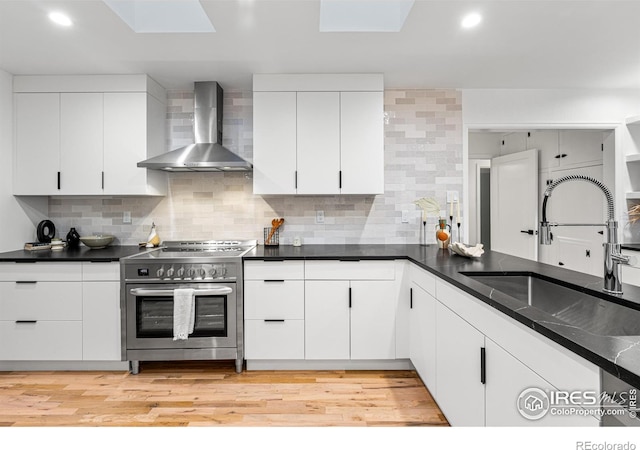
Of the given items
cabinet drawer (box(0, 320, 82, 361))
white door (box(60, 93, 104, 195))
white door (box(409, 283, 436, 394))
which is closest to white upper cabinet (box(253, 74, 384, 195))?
white door (box(409, 283, 436, 394))

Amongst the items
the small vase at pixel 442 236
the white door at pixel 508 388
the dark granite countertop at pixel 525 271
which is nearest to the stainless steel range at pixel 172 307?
the dark granite countertop at pixel 525 271

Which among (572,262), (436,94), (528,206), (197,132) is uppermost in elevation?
(436,94)

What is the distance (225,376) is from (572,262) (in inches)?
150

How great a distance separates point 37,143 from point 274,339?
8.24 feet

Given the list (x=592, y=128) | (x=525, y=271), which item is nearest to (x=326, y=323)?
(x=525, y=271)

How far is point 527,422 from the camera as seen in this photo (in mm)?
1225

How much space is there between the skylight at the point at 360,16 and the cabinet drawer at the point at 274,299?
5.77 feet

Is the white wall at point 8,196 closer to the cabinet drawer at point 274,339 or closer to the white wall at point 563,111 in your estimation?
the cabinet drawer at point 274,339

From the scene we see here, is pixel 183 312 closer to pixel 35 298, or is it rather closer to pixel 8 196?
pixel 35 298

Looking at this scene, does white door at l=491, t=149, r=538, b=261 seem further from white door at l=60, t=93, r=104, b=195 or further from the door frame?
white door at l=60, t=93, r=104, b=195

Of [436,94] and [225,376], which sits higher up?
[436,94]

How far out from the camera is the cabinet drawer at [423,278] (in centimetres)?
224
